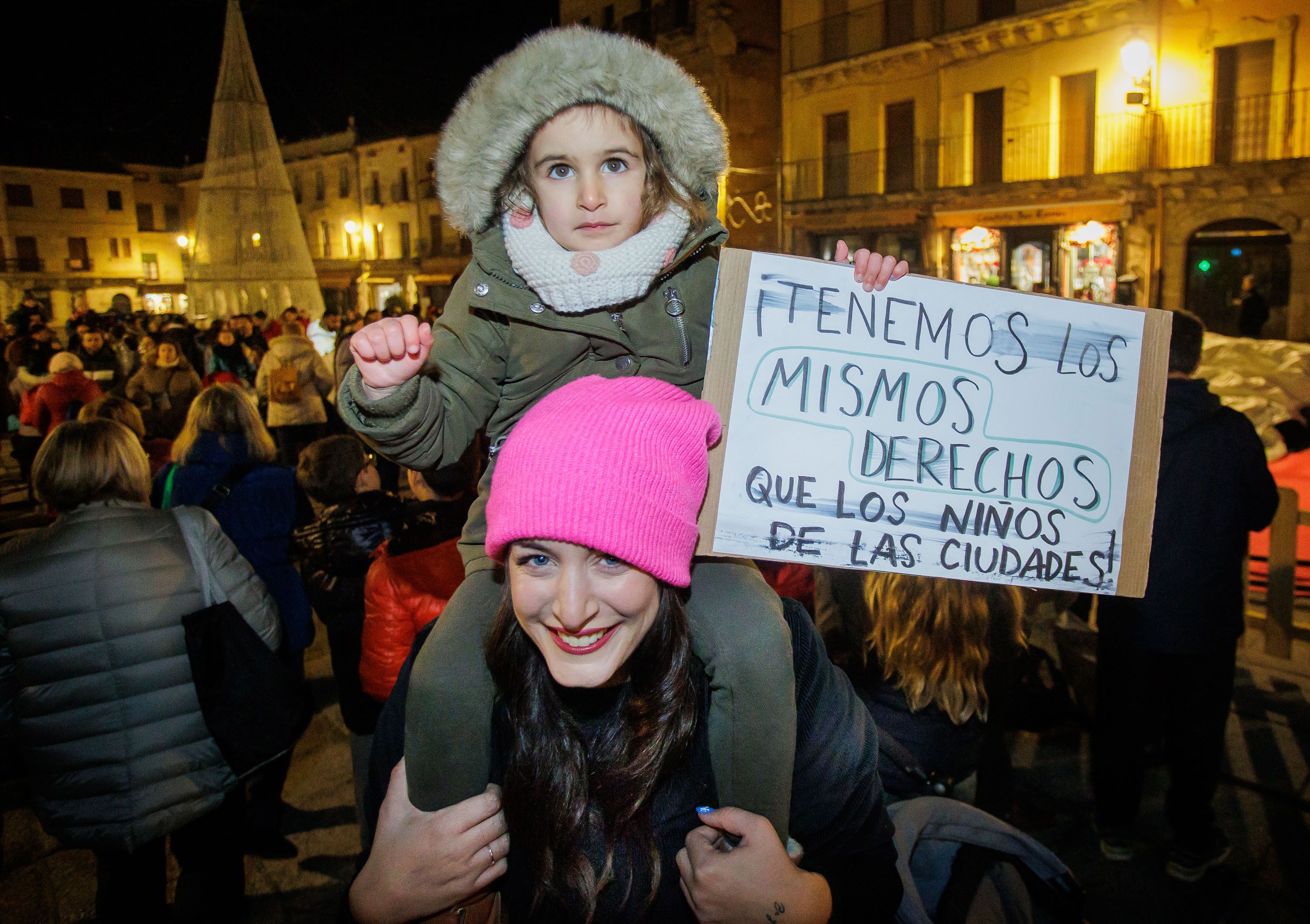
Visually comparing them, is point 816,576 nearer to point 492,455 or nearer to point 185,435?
point 492,455

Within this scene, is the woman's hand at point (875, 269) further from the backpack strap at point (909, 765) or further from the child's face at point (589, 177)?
the backpack strap at point (909, 765)

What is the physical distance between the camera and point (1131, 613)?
3.46m

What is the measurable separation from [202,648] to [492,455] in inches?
66.6

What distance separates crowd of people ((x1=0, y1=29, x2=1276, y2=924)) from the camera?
1.43 metres

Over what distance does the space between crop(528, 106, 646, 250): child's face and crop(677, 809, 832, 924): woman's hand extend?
124 cm

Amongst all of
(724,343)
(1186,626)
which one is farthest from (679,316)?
(1186,626)

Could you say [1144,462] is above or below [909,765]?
above

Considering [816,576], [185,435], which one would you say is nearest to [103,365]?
[185,435]

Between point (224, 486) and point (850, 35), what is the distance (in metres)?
23.4

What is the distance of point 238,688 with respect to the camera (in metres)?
2.88

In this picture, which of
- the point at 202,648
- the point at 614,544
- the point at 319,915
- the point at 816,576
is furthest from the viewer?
the point at 319,915

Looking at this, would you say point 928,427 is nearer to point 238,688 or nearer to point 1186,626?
point 1186,626

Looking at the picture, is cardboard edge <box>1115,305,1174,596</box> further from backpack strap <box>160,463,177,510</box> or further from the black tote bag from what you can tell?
backpack strap <box>160,463,177,510</box>

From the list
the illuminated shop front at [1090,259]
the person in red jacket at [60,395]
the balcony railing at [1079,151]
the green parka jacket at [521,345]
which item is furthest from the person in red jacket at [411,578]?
the balcony railing at [1079,151]
